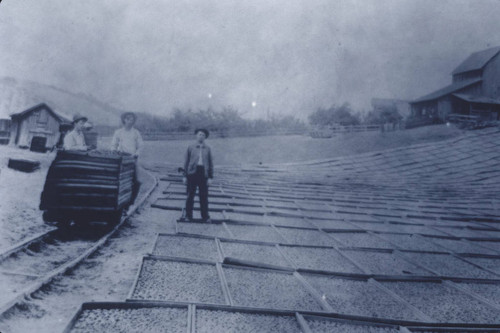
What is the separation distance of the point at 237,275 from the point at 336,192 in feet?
23.7

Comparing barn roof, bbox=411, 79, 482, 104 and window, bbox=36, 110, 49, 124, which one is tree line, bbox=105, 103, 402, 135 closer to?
barn roof, bbox=411, 79, 482, 104

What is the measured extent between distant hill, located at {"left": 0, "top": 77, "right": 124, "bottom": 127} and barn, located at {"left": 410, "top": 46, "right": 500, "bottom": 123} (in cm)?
1156

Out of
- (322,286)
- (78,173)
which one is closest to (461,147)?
(322,286)

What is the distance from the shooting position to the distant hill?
7.53 metres

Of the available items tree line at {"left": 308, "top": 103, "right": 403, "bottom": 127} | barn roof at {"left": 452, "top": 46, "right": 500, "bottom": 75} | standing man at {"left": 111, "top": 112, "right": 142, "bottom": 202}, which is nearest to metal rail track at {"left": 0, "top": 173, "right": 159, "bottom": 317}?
standing man at {"left": 111, "top": 112, "right": 142, "bottom": 202}

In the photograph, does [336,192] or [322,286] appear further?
[336,192]

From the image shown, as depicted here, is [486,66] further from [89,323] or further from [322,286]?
[89,323]

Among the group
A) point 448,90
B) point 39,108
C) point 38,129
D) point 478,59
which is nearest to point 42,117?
point 38,129

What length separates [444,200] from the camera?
9.49 metres

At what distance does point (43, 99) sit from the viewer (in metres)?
9.96

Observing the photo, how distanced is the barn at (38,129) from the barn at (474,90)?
41.3 feet

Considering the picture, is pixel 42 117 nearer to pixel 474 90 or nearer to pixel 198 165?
pixel 198 165

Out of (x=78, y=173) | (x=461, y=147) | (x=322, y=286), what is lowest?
(x=322, y=286)

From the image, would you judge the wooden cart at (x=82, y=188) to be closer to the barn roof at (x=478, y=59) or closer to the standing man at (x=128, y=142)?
the standing man at (x=128, y=142)
